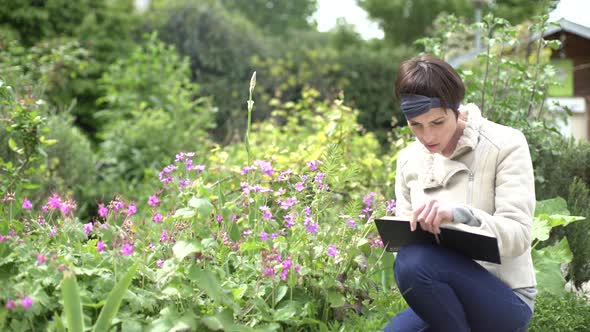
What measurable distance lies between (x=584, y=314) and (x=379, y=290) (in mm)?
1124

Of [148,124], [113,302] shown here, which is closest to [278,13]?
[148,124]

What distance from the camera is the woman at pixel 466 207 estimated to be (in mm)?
2387

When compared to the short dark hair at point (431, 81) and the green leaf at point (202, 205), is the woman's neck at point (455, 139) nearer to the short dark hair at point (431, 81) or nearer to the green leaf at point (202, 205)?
the short dark hair at point (431, 81)

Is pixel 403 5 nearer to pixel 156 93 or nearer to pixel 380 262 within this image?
pixel 156 93

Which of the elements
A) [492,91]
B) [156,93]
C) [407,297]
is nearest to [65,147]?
[156,93]

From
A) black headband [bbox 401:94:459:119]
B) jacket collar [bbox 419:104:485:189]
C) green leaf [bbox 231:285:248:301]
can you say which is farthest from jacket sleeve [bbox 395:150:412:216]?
green leaf [bbox 231:285:248:301]

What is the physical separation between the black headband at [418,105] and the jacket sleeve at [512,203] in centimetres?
28

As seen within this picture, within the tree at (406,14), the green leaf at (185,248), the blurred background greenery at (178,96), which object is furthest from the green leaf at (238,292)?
the tree at (406,14)

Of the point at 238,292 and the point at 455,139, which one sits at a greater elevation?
the point at 455,139

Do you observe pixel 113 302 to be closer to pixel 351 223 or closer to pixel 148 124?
pixel 351 223

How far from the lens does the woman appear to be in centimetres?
239

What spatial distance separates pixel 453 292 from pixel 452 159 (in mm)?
474

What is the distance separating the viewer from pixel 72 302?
2096 mm

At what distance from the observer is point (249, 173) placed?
9.39ft
